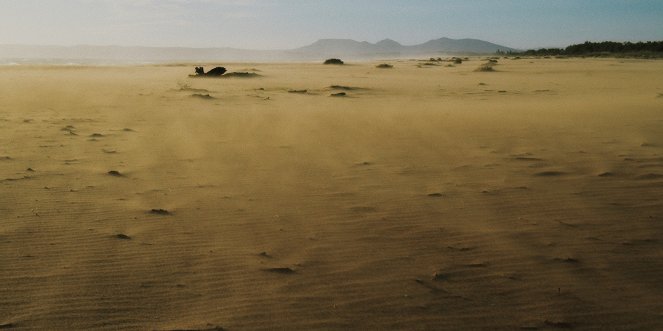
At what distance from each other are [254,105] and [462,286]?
25.1 ft

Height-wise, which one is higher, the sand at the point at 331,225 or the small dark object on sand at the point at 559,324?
the sand at the point at 331,225

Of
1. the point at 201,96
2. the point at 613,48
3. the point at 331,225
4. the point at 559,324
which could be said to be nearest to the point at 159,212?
the point at 331,225

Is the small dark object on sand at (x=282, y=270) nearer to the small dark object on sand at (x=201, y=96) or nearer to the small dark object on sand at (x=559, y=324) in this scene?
the small dark object on sand at (x=559, y=324)

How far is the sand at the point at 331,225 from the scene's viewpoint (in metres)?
2.68

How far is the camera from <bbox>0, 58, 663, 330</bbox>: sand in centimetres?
→ 268

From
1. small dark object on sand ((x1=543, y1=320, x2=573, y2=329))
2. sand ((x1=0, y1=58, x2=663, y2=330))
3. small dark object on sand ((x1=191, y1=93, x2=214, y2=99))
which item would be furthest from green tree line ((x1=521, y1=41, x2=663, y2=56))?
small dark object on sand ((x1=543, y1=320, x2=573, y2=329))

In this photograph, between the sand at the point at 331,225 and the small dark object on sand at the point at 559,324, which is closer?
the small dark object on sand at the point at 559,324

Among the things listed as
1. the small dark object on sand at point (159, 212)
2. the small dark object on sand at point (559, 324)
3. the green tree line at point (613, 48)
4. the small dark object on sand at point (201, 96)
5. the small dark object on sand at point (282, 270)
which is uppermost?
the green tree line at point (613, 48)

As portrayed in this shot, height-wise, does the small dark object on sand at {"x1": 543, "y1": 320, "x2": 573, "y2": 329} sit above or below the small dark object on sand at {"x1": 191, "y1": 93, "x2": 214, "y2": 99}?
below

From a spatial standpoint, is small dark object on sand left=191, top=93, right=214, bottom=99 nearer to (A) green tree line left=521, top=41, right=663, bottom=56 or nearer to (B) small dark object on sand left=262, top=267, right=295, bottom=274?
(B) small dark object on sand left=262, top=267, right=295, bottom=274

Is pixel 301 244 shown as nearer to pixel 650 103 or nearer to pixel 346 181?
pixel 346 181

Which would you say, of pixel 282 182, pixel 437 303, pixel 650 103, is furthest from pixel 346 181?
pixel 650 103

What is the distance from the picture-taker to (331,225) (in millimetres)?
3783

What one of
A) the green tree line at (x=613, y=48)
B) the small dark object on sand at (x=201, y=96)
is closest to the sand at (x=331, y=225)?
the small dark object on sand at (x=201, y=96)
